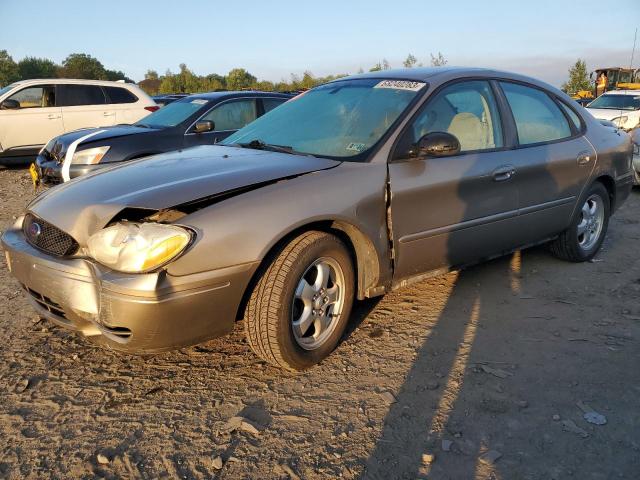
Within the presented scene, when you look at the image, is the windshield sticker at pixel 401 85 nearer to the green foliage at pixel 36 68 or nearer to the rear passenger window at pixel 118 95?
the rear passenger window at pixel 118 95

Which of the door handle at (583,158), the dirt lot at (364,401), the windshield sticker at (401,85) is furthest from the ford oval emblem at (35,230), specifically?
the door handle at (583,158)

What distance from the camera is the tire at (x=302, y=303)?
8.66 feet

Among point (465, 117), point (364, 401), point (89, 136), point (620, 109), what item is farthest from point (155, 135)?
point (620, 109)

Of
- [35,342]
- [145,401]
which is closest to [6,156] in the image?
[35,342]

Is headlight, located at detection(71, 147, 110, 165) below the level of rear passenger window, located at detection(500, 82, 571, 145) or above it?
below

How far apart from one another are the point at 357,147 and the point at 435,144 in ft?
1.49

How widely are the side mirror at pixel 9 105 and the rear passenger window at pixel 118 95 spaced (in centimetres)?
157

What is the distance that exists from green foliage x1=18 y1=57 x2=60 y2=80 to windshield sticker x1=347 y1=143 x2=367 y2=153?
171 ft

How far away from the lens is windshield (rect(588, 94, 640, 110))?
42.7 feet

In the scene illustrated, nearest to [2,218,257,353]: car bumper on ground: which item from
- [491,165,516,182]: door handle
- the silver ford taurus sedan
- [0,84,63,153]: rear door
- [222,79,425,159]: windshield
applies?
the silver ford taurus sedan

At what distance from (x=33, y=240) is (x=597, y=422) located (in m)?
2.92

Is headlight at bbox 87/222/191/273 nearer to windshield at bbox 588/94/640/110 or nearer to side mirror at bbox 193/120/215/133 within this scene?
side mirror at bbox 193/120/215/133

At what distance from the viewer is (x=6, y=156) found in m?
9.81

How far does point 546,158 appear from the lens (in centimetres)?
399
